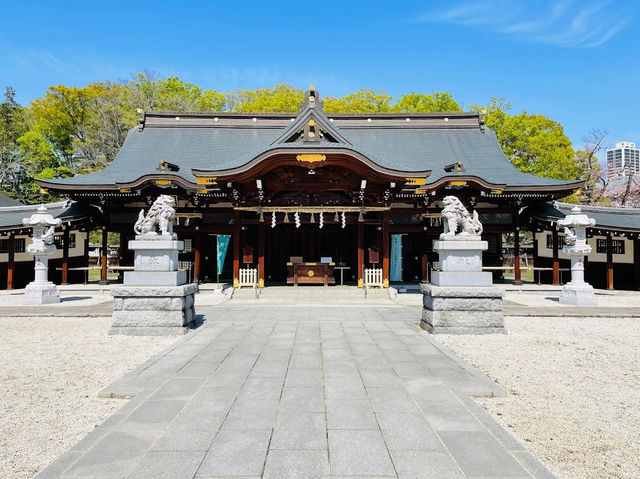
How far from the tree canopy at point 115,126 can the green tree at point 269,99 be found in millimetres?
100

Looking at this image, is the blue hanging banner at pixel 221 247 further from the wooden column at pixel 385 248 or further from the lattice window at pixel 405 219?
the lattice window at pixel 405 219

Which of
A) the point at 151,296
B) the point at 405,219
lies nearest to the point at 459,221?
the point at 151,296

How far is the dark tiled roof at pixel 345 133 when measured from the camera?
1777 cm

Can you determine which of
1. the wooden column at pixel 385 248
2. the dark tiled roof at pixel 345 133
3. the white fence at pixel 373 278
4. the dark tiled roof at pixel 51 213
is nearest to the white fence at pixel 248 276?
the white fence at pixel 373 278

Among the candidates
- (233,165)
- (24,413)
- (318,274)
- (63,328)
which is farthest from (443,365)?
(233,165)

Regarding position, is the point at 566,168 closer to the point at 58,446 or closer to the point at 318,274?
the point at 318,274

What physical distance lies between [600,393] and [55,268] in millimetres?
20372

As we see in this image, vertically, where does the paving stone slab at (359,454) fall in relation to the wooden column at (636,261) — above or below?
below

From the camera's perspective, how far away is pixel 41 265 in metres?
11.7

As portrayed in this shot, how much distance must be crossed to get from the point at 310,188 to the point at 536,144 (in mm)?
22750

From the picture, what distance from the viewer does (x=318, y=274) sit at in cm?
1483

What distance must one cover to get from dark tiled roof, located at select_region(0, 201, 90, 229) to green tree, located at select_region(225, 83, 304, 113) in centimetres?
2036

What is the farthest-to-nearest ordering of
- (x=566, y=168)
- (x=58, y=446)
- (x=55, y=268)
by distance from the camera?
(x=566, y=168), (x=55, y=268), (x=58, y=446)

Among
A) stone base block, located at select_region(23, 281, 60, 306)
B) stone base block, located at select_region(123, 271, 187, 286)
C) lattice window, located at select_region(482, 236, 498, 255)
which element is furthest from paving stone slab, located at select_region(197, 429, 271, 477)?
lattice window, located at select_region(482, 236, 498, 255)
